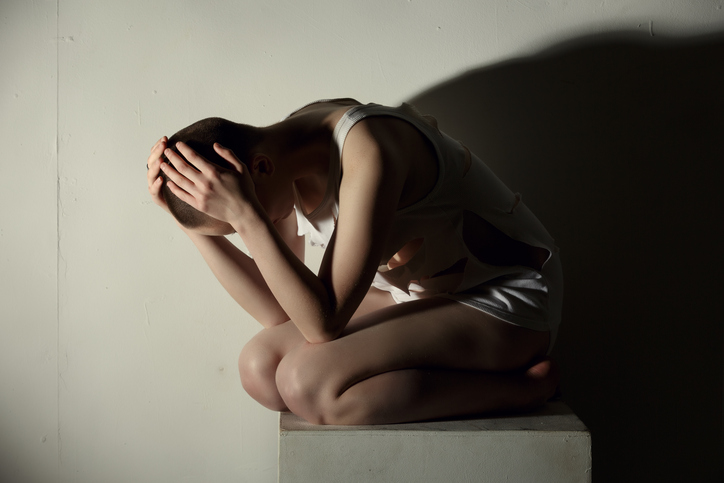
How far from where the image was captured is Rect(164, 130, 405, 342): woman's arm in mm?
778

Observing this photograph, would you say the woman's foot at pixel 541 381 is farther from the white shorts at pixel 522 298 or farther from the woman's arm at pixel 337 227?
the woman's arm at pixel 337 227

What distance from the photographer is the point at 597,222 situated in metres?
1.19

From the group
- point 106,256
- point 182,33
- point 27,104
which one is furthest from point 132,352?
point 182,33

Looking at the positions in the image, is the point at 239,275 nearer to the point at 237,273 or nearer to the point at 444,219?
the point at 237,273

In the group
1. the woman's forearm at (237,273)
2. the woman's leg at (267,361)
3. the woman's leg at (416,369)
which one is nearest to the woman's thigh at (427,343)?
the woman's leg at (416,369)

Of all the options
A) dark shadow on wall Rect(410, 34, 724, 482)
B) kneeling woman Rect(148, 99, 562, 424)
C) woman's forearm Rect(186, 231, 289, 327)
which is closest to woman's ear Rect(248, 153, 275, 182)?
kneeling woman Rect(148, 99, 562, 424)

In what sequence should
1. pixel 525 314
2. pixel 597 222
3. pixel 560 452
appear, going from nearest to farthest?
pixel 560 452
pixel 525 314
pixel 597 222

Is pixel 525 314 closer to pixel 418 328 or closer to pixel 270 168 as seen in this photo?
pixel 418 328

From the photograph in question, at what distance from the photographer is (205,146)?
80 centimetres

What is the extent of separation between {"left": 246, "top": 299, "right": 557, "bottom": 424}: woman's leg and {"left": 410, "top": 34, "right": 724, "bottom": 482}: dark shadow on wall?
0.35 meters

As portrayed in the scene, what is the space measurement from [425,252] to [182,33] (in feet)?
2.35

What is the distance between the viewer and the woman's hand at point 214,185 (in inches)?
30.4

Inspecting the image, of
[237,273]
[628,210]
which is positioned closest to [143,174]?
[237,273]

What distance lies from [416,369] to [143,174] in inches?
29.6
